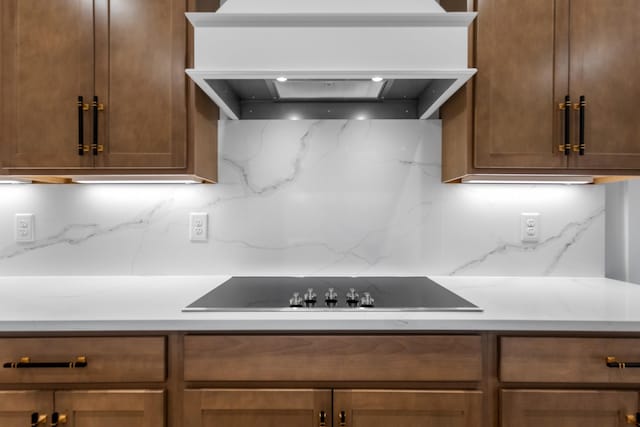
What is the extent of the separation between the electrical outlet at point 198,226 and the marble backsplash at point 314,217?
3 centimetres

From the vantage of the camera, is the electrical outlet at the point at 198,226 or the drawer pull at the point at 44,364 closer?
the drawer pull at the point at 44,364

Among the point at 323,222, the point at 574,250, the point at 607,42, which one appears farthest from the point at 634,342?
the point at 323,222

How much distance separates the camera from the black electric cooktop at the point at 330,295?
43.1 inches

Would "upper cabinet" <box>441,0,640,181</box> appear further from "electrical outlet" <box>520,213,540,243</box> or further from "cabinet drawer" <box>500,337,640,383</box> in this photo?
"cabinet drawer" <box>500,337,640,383</box>

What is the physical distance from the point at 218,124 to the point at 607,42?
146 centimetres

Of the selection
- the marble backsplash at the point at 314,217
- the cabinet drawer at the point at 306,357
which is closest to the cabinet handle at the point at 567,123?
the marble backsplash at the point at 314,217

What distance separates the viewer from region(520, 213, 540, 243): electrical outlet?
161 centimetres

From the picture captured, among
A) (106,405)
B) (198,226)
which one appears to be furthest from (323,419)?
(198,226)

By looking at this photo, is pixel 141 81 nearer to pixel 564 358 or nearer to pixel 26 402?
pixel 26 402

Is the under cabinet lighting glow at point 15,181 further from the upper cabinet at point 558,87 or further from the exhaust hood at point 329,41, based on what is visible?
the upper cabinet at point 558,87

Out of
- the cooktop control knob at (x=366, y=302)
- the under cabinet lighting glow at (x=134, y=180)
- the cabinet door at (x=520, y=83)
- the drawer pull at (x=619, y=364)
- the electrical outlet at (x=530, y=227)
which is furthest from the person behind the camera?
the electrical outlet at (x=530, y=227)

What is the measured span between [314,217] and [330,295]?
502 mm

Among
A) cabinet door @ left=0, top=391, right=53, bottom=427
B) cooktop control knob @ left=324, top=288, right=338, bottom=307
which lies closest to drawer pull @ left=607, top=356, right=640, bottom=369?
cooktop control knob @ left=324, top=288, right=338, bottom=307

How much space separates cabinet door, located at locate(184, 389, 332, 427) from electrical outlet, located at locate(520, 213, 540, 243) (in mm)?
1109
